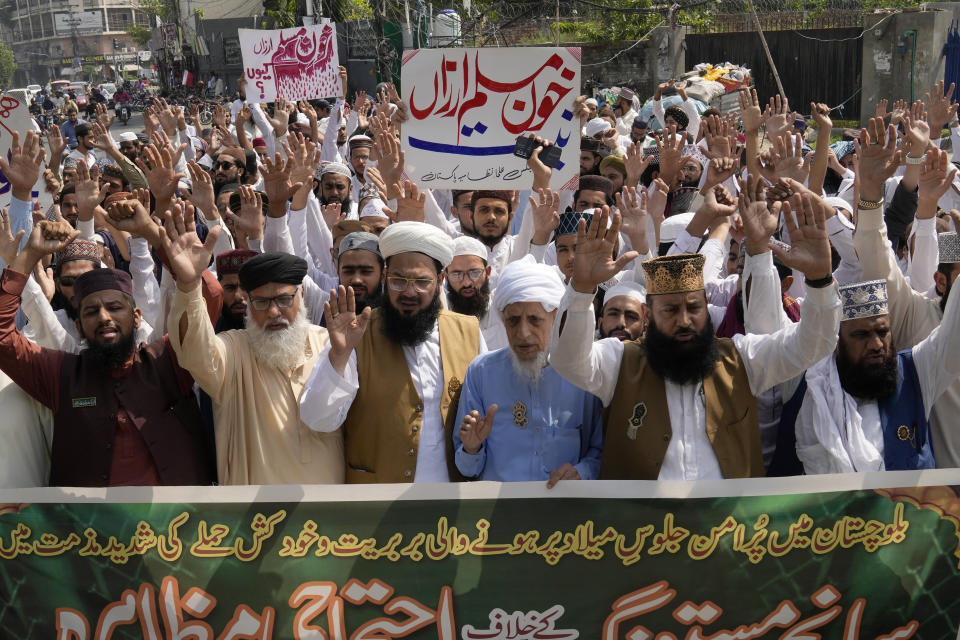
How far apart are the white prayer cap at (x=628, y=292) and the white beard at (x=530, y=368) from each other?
824 millimetres

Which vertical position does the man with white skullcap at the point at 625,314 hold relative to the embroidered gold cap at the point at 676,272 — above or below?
below

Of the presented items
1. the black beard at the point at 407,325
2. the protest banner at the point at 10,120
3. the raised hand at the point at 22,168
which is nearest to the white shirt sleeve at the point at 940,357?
the black beard at the point at 407,325

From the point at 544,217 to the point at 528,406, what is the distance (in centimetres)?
138

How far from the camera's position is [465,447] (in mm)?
2996

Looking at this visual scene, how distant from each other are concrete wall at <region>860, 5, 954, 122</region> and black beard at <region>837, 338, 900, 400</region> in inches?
563

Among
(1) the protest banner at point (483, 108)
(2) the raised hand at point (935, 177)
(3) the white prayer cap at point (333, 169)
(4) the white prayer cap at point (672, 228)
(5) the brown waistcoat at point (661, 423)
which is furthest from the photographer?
(3) the white prayer cap at point (333, 169)

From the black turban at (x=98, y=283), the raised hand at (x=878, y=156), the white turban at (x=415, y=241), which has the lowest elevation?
the black turban at (x=98, y=283)

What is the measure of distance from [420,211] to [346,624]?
88.3 inches

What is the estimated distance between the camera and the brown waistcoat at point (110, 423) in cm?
307

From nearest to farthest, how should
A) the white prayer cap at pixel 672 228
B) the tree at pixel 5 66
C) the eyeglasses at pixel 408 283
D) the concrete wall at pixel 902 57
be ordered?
the eyeglasses at pixel 408 283 < the white prayer cap at pixel 672 228 < the concrete wall at pixel 902 57 < the tree at pixel 5 66

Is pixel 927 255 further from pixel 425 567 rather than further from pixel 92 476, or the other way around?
pixel 92 476

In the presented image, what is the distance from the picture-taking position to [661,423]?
9.49ft

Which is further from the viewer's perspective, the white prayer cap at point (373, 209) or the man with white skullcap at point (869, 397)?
the white prayer cap at point (373, 209)

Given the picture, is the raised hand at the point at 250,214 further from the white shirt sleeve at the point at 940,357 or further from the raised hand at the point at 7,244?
the white shirt sleeve at the point at 940,357
